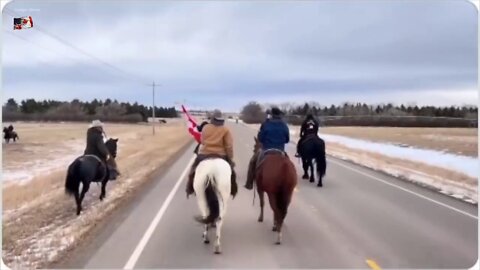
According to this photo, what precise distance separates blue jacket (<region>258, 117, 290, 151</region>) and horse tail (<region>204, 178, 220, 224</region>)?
150cm

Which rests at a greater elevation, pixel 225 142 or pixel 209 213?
pixel 225 142

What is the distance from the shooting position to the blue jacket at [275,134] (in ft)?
29.4

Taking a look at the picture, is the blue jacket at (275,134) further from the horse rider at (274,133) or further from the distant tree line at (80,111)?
the distant tree line at (80,111)

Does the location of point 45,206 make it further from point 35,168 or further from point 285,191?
point 35,168

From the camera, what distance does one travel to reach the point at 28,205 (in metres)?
11.6

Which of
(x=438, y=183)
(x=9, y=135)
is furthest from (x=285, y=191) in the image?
(x=9, y=135)

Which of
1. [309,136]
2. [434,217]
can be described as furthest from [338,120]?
[434,217]

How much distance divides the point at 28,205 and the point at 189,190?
4.77 meters

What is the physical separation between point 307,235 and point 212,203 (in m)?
1.70

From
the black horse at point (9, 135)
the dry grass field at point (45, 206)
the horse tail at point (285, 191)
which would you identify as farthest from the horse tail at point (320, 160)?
the black horse at point (9, 135)

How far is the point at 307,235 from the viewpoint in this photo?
8414mm

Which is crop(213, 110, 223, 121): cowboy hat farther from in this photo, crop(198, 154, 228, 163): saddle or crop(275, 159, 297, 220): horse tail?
crop(275, 159, 297, 220): horse tail

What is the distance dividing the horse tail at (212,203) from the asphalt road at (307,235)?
423 millimetres

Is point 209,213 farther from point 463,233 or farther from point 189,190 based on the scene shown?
point 463,233
